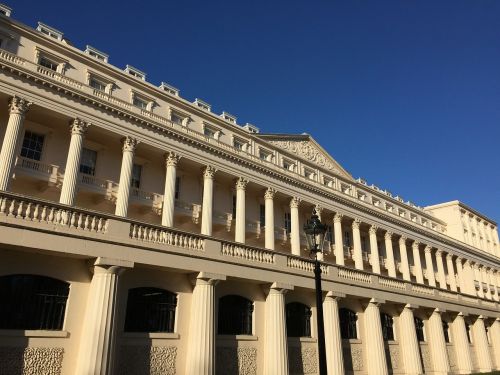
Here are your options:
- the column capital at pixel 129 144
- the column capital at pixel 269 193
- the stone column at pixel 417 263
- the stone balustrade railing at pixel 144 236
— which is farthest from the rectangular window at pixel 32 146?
the stone column at pixel 417 263

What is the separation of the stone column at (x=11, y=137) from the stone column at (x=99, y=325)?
9091 millimetres

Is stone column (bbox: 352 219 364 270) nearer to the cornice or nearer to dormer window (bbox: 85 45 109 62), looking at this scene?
the cornice

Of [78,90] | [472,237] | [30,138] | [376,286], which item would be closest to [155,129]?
[78,90]

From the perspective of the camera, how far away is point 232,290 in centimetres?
1842

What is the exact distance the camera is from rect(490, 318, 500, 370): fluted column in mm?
38031

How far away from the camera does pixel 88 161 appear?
86.3 feet

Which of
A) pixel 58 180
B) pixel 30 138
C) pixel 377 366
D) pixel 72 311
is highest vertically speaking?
pixel 30 138

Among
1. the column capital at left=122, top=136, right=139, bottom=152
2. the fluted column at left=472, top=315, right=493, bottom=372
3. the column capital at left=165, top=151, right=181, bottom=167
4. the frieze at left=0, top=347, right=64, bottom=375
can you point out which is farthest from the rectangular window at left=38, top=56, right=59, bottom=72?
the fluted column at left=472, top=315, right=493, bottom=372

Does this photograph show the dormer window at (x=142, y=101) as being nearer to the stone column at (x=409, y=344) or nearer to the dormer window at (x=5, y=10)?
the dormer window at (x=5, y=10)

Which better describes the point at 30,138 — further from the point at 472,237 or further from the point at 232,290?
the point at 472,237

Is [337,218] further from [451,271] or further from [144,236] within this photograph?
[144,236]

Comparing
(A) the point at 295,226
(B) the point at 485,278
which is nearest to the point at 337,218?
(A) the point at 295,226

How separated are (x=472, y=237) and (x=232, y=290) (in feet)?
173

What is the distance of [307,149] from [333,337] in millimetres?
21848
